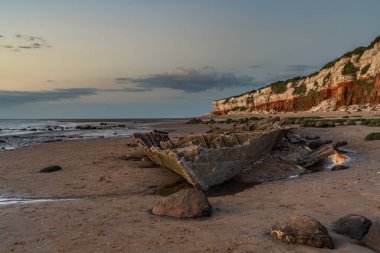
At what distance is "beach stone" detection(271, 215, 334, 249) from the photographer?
5406mm

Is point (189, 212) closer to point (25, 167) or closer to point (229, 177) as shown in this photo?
point (229, 177)

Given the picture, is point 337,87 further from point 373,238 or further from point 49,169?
point 373,238

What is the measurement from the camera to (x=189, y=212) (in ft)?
23.4

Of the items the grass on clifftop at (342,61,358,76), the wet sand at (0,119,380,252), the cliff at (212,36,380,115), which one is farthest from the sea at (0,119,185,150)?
the grass on clifftop at (342,61,358,76)

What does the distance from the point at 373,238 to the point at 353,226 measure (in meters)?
0.49

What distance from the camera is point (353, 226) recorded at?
597cm

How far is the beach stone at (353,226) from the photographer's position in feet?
19.2

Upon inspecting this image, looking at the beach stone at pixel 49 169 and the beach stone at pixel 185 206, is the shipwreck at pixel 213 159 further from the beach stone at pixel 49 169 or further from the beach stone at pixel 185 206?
the beach stone at pixel 49 169

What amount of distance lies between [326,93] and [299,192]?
184 ft

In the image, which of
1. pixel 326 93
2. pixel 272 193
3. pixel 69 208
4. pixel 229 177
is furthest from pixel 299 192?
pixel 326 93

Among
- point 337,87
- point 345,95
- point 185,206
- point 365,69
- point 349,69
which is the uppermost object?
point 349,69

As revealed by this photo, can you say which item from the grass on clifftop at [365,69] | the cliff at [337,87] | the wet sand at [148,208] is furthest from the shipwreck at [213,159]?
the grass on clifftop at [365,69]

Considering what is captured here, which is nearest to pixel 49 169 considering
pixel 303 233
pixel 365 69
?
pixel 303 233

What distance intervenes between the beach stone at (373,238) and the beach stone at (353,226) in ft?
0.61
